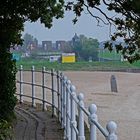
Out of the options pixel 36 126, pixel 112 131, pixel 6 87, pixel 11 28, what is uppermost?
pixel 11 28

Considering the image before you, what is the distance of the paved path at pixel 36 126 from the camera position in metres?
9.93

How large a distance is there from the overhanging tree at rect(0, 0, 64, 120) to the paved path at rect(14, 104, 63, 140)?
0.55 m

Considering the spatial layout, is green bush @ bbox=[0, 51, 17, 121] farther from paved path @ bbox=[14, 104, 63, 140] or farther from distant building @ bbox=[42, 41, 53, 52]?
distant building @ bbox=[42, 41, 53, 52]

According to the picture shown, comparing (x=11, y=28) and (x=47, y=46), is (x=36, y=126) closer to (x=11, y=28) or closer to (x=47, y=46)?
(x=11, y=28)

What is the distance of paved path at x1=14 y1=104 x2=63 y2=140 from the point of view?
9.93 meters

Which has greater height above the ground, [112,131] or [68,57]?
[112,131]

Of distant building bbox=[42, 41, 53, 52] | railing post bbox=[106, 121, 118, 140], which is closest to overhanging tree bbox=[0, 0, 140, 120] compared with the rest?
railing post bbox=[106, 121, 118, 140]

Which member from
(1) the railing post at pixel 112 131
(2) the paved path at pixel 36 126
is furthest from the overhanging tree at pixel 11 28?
(1) the railing post at pixel 112 131

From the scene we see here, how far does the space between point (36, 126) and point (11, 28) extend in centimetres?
228

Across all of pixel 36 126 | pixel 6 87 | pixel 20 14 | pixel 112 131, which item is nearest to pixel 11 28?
pixel 20 14

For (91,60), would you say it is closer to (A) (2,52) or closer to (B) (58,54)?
(B) (58,54)

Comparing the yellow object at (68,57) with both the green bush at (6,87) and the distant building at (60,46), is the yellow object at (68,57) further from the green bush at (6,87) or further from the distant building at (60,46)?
the green bush at (6,87)

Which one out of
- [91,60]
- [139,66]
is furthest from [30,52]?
[139,66]

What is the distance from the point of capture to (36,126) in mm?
11391
